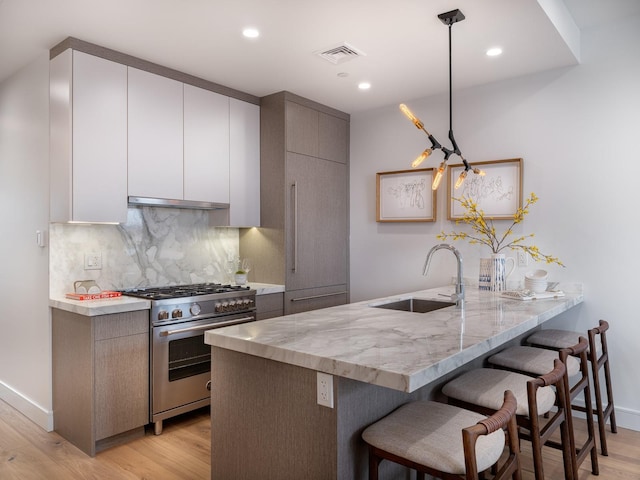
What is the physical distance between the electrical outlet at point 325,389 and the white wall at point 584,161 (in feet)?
8.01

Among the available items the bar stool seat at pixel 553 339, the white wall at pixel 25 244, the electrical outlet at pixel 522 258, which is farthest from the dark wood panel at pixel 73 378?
the electrical outlet at pixel 522 258

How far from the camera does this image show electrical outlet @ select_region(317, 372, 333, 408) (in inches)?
60.2

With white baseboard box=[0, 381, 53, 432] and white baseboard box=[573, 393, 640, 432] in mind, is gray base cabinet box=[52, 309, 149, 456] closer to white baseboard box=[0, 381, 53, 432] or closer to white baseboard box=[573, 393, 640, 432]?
white baseboard box=[0, 381, 53, 432]

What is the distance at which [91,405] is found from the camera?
8.67 ft

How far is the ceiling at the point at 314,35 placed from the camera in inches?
96.0

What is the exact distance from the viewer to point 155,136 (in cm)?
322

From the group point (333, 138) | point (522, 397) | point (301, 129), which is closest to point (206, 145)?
point (301, 129)

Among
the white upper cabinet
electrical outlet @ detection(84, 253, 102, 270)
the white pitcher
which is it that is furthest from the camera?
the white pitcher

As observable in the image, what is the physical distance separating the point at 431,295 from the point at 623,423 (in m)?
1.52

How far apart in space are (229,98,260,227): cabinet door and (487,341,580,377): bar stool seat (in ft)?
7.36

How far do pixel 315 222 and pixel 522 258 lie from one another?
1.73 metres

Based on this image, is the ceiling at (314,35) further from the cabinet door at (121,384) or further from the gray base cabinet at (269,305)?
the cabinet door at (121,384)

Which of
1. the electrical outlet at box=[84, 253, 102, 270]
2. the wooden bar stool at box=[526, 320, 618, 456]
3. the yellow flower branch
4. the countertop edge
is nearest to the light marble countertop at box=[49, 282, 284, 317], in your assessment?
the countertop edge

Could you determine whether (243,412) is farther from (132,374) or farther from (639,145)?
(639,145)
